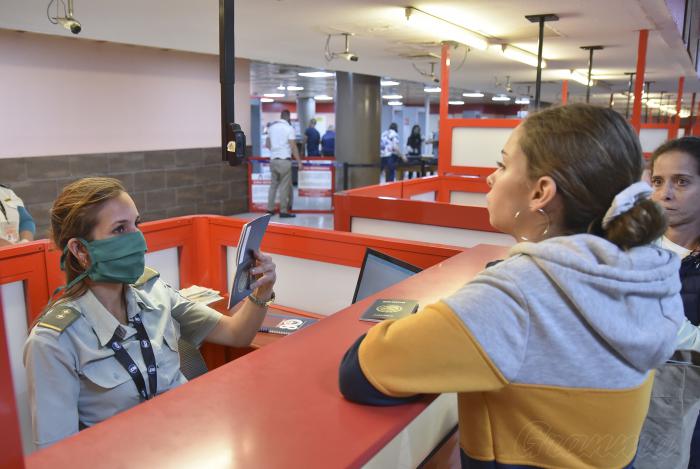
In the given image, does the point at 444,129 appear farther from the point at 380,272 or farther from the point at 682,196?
the point at 682,196

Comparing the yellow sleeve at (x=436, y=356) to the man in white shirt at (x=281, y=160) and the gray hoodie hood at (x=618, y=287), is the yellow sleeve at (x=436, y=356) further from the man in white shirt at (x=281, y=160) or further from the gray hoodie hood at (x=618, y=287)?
the man in white shirt at (x=281, y=160)

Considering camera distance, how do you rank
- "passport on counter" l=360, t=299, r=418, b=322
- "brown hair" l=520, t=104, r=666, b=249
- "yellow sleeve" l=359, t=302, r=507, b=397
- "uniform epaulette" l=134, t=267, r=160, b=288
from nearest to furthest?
1. "yellow sleeve" l=359, t=302, r=507, b=397
2. "brown hair" l=520, t=104, r=666, b=249
3. "passport on counter" l=360, t=299, r=418, b=322
4. "uniform epaulette" l=134, t=267, r=160, b=288

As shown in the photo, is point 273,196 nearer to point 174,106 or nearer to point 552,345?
point 174,106

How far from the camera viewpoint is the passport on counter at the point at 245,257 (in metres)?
1.83

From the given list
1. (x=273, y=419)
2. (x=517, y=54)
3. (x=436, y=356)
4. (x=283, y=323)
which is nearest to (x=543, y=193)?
(x=436, y=356)

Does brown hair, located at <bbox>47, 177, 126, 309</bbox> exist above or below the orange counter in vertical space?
above

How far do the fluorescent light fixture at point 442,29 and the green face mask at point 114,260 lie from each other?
3.73 meters

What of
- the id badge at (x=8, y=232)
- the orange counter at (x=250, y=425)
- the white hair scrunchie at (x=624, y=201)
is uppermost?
the white hair scrunchie at (x=624, y=201)

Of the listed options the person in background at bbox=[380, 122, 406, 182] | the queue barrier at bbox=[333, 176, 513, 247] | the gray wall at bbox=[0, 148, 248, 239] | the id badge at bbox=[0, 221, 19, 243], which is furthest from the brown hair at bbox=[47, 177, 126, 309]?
the person in background at bbox=[380, 122, 406, 182]

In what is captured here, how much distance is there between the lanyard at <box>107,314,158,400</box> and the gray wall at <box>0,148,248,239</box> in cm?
477

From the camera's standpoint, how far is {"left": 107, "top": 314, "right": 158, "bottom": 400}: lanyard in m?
1.70

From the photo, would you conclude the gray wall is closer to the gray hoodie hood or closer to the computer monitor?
the computer monitor

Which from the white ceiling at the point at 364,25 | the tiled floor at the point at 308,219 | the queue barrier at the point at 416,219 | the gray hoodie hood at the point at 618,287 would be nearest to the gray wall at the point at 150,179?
the tiled floor at the point at 308,219

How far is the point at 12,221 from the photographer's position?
12.0 ft
